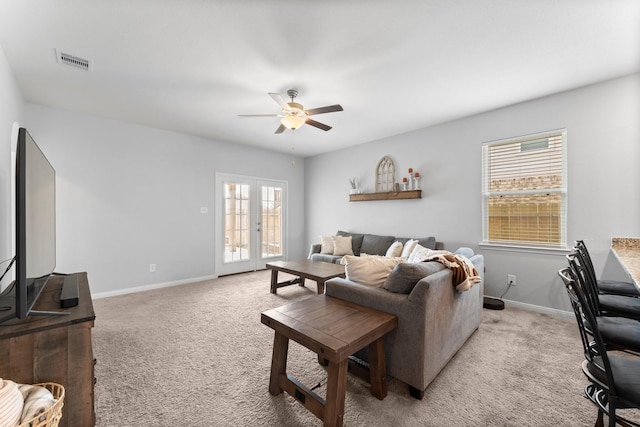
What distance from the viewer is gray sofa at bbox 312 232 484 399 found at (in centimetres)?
172

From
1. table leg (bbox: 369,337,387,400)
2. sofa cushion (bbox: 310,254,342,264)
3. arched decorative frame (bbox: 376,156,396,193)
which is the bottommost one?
table leg (bbox: 369,337,387,400)

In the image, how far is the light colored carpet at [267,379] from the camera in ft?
5.30

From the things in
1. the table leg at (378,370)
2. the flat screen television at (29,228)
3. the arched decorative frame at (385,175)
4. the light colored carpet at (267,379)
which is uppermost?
the arched decorative frame at (385,175)

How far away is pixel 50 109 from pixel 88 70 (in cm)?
160

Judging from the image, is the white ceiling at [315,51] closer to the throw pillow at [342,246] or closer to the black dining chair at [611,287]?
the black dining chair at [611,287]

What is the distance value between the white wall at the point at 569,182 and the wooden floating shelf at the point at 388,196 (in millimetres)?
149

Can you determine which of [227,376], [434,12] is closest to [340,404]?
[227,376]

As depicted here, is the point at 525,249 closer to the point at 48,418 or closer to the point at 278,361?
the point at 278,361

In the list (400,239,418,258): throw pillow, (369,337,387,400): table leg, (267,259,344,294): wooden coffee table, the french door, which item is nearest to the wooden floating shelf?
(400,239,418,258): throw pillow

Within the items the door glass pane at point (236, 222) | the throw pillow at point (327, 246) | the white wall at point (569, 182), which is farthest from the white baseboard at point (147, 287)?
the white wall at point (569, 182)

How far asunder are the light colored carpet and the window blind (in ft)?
3.36

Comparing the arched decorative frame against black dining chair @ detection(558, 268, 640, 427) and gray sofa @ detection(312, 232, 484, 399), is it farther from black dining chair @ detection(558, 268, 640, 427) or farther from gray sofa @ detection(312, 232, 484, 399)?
black dining chair @ detection(558, 268, 640, 427)

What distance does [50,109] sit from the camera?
3.53 m

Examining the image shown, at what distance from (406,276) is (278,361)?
1043 mm
